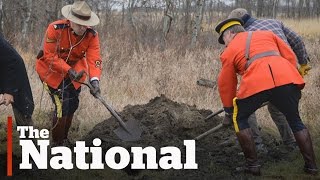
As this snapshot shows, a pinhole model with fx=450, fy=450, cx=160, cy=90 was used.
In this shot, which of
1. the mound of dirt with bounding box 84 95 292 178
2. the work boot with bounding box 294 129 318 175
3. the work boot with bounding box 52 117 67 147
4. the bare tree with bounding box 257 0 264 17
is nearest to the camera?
the work boot with bounding box 294 129 318 175

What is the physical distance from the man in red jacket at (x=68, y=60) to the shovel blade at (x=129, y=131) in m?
0.62

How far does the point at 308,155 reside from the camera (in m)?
4.71

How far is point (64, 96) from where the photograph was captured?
5727mm

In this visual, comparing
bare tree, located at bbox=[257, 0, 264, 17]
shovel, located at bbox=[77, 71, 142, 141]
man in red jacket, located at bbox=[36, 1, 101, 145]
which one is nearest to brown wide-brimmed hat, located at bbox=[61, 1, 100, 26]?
man in red jacket, located at bbox=[36, 1, 101, 145]

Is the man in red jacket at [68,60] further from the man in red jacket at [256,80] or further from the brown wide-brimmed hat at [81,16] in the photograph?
the man in red jacket at [256,80]

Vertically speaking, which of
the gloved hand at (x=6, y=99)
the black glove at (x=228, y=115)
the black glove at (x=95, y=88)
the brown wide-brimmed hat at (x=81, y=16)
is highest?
the brown wide-brimmed hat at (x=81, y=16)

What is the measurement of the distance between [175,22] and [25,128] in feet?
46.7

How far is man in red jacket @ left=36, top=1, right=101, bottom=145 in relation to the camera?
544 cm

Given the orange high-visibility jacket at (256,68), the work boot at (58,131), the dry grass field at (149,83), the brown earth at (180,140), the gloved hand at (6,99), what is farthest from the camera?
the dry grass field at (149,83)

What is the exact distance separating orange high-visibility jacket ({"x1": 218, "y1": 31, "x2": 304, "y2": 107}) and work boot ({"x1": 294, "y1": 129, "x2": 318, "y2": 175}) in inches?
19.8

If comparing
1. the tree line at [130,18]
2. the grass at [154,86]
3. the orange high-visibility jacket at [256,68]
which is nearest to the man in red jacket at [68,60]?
the grass at [154,86]

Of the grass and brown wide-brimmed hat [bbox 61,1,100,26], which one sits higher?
brown wide-brimmed hat [bbox 61,1,100,26]

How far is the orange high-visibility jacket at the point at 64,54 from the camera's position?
5.45 meters

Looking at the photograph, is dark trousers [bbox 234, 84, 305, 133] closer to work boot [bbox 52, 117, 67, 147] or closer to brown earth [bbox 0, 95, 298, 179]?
brown earth [bbox 0, 95, 298, 179]
